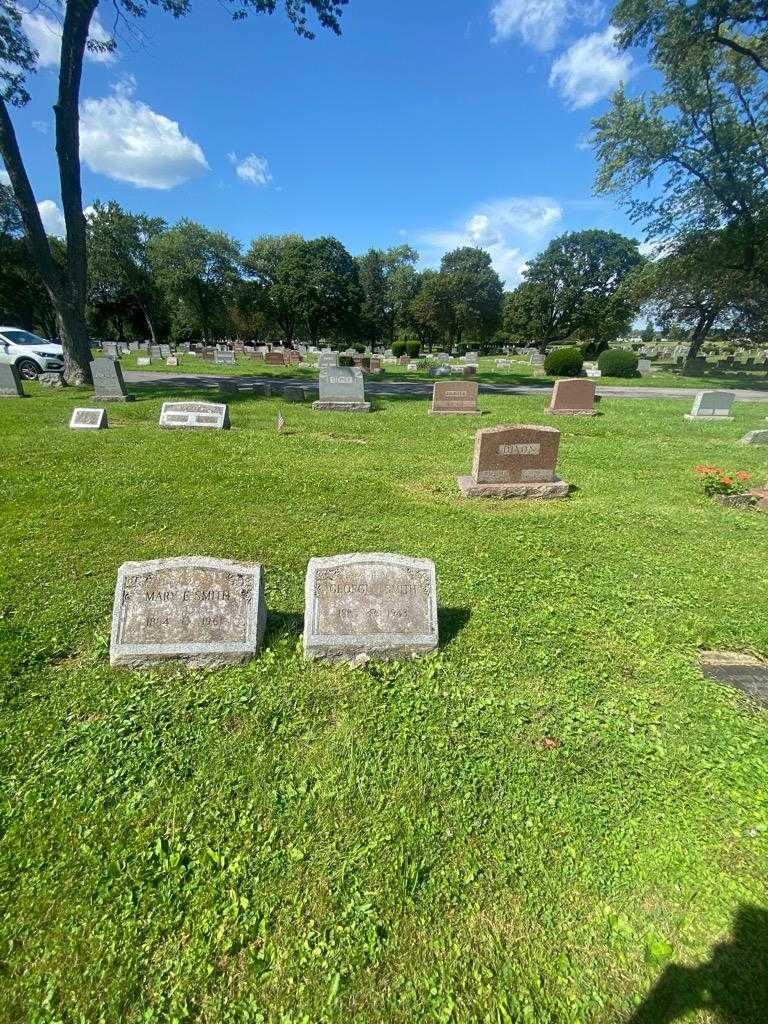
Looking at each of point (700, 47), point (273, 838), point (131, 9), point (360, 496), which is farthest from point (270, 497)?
point (700, 47)

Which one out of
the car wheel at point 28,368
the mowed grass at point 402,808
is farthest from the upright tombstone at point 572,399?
the car wheel at point 28,368

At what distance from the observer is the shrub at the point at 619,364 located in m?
28.2

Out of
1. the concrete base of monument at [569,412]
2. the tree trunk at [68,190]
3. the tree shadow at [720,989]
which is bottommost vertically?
the tree shadow at [720,989]

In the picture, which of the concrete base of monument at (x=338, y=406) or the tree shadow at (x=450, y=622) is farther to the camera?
the concrete base of monument at (x=338, y=406)

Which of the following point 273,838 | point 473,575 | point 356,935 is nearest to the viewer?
point 356,935

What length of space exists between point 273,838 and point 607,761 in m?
1.85

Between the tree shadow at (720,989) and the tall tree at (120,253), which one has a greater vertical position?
the tall tree at (120,253)

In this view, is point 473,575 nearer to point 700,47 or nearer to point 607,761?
point 607,761

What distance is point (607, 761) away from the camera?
8.22 feet

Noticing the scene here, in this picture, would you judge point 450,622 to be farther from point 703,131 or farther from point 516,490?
point 703,131

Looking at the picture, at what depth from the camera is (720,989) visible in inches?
64.3

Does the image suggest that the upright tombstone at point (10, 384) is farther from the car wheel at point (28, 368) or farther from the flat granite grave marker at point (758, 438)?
the flat granite grave marker at point (758, 438)

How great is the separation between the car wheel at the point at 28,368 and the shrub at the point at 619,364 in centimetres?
3081

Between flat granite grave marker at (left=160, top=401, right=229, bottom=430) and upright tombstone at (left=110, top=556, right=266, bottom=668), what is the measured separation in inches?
318
